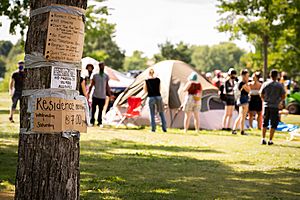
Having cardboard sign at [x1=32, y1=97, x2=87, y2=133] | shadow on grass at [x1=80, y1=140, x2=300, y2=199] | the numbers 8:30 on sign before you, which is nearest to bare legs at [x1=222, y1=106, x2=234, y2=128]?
shadow on grass at [x1=80, y1=140, x2=300, y2=199]

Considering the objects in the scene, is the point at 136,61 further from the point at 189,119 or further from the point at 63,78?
the point at 63,78

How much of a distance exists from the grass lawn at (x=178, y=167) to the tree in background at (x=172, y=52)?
3034 inches

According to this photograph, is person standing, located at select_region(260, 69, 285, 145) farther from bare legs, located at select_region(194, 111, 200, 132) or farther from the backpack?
bare legs, located at select_region(194, 111, 200, 132)

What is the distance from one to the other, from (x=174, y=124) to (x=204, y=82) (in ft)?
5.81

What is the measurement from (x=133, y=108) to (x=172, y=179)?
35.5 feet

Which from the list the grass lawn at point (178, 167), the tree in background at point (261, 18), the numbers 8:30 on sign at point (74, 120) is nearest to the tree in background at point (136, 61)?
the tree in background at point (261, 18)

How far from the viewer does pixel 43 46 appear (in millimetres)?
4918

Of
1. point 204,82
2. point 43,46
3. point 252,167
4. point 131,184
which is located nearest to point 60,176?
point 43,46

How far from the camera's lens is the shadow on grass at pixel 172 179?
8125mm

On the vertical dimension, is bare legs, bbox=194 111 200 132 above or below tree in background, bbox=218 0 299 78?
below

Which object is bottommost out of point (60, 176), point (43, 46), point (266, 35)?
point (60, 176)

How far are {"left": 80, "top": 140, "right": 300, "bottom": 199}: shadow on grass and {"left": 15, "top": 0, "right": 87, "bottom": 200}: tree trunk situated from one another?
2809 millimetres

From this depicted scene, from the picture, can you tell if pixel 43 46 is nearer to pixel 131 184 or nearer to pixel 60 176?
pixel 60 176

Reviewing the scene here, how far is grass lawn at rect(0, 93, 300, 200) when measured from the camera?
828 centimetres
